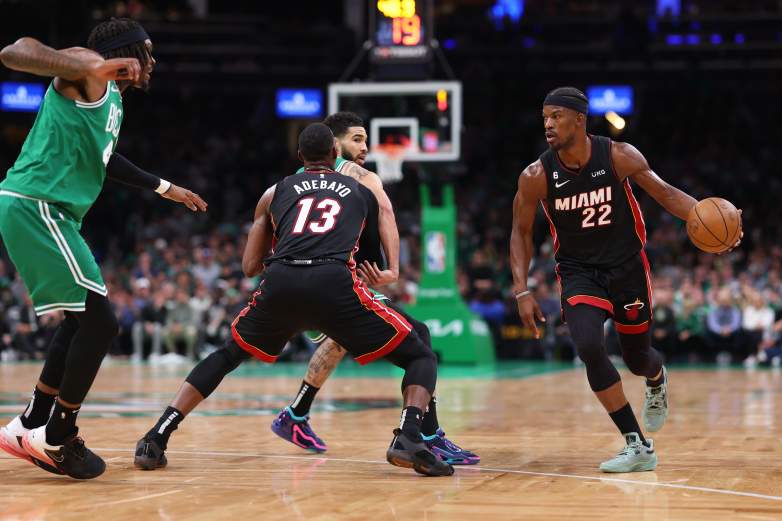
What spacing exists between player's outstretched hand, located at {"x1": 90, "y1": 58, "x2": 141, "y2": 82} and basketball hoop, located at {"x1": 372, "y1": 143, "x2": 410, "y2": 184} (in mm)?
10866

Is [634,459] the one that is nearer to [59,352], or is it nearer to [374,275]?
[374,275]

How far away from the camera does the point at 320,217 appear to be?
609 centimetres

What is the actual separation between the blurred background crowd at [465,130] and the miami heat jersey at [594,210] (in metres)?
13.4

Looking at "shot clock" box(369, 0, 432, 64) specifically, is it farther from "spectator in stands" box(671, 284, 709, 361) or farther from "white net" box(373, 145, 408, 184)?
"spectator in stands" box(671, 284, 709, 361)

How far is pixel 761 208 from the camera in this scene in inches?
955

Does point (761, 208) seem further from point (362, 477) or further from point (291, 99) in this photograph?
point (362, 477)

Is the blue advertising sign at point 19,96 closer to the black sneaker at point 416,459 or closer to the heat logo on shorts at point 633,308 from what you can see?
the heat logo on shorts at point 633,308

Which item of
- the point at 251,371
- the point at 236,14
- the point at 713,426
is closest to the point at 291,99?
the point at 236,14

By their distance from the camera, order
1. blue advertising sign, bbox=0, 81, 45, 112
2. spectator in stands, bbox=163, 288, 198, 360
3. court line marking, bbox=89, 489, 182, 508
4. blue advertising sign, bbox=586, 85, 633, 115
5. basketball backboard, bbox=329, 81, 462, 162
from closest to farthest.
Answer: court line marking, bbox=89, 489, 182, 508 < basketball backboard, bbox=329, 81, 462, 162 < spectator in stands, bbox=163, 288, 198, 360 < blue advertising sign, bbox=0, 81, 45, 112 < blue advertising sign, bbox=586, 85, 633, 115

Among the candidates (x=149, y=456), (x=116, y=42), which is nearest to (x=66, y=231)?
(x=116, y=42)

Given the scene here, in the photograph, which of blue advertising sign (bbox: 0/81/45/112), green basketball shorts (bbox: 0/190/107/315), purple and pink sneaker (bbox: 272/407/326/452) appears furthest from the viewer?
blue advertising sign (bbox: 0/81/45/112)

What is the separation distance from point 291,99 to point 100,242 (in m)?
6.28

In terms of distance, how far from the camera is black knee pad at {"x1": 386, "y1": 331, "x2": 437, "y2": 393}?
603 centimetres

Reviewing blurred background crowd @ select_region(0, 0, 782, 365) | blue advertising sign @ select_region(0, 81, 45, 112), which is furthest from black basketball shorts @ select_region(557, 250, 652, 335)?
blue advertising sign @ select_region(0, 81, 45, 112)
